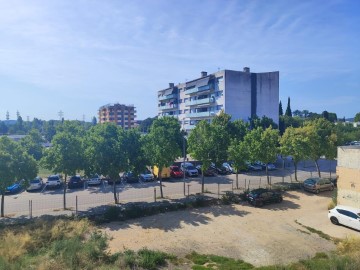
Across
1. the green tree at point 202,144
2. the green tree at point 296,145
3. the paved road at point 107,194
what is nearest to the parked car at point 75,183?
the paved road at point 107,194

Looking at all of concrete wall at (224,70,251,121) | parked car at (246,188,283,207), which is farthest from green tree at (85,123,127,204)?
concrete wall at (224,70,251,121)

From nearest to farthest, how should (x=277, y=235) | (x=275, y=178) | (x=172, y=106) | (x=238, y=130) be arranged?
(x=277, y=235)
(x=275, y=178)
(x=238, y=130)
(x=172, y=106)

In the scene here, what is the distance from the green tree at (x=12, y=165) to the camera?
20.3 meters

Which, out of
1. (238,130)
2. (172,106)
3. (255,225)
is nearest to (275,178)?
(238,130)

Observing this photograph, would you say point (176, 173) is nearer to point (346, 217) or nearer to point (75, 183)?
point (75, 183)

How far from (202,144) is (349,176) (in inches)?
481

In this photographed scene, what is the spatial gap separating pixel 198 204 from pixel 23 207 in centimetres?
1466

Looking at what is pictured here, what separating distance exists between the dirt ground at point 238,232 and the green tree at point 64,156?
5761 millimetres

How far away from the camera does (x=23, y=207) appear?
24078 mm

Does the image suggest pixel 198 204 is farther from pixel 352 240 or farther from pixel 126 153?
pixel 352 240

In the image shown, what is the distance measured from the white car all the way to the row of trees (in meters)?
9.44

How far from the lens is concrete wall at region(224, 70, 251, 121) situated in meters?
61.0

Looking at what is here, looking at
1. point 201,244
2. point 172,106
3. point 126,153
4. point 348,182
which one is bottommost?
point 201,244

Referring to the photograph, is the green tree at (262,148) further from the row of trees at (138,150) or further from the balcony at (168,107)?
the balcony at (168,107)
